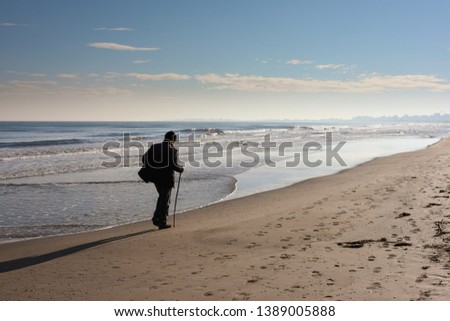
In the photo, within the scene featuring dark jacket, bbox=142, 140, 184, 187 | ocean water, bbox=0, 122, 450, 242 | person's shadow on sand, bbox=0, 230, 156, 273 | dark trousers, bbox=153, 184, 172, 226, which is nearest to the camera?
person's shadow on sand, bbox=0, 230, 156, 273

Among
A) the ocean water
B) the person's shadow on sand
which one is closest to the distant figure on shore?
the person's shadow on sand

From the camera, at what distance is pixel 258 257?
22.0 ft

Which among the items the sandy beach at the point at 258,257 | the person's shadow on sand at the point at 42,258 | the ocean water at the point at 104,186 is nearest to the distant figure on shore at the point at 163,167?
the sandy beach at the point at 258,257

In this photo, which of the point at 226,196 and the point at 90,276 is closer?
the point at 90,276

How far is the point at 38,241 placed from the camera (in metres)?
8.42

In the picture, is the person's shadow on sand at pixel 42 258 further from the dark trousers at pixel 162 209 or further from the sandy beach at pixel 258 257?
the dark trousers at pixel 162 209

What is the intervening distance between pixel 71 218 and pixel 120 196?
2951 millimetres

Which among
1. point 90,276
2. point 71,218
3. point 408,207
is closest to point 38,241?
point 71,218

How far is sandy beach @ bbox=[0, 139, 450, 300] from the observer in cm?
526

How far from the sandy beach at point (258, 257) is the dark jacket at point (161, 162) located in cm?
120

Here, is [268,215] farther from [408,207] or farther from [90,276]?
[90,276]

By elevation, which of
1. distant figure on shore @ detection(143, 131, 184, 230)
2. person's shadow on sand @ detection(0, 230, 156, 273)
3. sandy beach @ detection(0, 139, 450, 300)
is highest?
distant figure on shore @ detection(143, 131, 184, 230)

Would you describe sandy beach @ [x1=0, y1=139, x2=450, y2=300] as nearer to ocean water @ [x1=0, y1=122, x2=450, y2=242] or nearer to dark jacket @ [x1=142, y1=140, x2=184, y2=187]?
dark jacket @ [x1=142, y1=140, x2=184, y2=187]

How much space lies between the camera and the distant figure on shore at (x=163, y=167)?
915 cm
